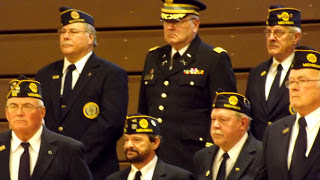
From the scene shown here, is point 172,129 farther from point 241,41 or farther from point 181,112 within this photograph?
point 241,41

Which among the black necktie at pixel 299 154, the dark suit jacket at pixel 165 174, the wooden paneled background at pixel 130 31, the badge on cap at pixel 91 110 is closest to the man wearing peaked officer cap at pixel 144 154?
the dark suit jacket at pixel 165 174

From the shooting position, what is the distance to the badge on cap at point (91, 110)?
207 inches

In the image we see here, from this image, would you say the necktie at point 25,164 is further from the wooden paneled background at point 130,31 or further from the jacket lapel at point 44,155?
the wooden paneled background at point 130,31

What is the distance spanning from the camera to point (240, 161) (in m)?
4.75

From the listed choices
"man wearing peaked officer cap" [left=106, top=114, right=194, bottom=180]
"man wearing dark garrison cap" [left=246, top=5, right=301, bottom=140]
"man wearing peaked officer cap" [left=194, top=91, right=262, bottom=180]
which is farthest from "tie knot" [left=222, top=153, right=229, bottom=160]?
"man wearing dark garrison cap" [left=246, top=5, right=301, bottom=140]

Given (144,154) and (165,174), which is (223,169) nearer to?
(165,174)

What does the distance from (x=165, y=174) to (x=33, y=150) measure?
30.7 inches

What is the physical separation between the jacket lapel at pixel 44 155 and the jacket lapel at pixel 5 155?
15cm

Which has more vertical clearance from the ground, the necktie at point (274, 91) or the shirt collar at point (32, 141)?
the necktie at point (274, 91)

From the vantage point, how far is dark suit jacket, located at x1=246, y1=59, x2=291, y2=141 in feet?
16.6

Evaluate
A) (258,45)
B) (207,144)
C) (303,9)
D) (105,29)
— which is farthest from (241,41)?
(207,144)

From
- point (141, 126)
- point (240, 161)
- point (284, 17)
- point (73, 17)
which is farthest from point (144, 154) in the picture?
point (284, 17)

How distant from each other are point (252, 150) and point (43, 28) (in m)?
2.56

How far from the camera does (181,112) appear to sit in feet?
17.0
